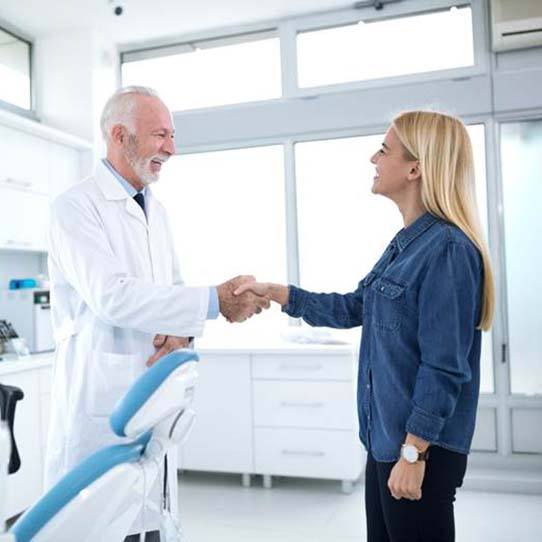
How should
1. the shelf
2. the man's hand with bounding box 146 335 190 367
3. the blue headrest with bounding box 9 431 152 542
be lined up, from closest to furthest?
the blue headrest with bounding box 9 431 152 542
the man's hand with bounding box 146 335 190 367
the shelf

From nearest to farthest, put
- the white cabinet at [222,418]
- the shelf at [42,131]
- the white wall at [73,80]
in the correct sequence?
the shelf at [42,131] < the white cabinet at [222,418] < the white wall at [73,80]

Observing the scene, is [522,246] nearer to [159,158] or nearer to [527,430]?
[527,430]

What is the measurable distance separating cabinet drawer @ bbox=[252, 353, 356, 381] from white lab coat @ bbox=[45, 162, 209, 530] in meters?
1.71

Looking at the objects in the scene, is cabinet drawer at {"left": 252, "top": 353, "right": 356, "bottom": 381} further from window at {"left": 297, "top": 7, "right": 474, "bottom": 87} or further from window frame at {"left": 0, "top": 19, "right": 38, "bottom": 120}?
window frame at {"left": 0, "top": 19, "right": 38, "bottom": 120}

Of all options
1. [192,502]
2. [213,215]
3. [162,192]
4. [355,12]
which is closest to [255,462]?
[192,502]

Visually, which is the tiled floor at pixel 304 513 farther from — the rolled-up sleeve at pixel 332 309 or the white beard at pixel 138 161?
the white beard at pixel 138 161

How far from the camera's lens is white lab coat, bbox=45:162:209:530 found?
1.52 m

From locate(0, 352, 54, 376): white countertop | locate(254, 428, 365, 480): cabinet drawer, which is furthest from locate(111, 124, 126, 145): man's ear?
locate(254, 428, 365, 480): cabinet drawer

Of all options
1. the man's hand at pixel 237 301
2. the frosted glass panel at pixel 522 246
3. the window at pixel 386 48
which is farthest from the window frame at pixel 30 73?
the frosted glass panel at pixel 522 246

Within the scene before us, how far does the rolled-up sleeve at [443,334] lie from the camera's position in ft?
3.97

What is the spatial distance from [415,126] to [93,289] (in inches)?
33.7

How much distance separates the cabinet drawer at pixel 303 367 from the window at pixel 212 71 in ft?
5.89

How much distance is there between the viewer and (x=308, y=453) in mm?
3266

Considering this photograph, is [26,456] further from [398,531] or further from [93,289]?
[398,531]
